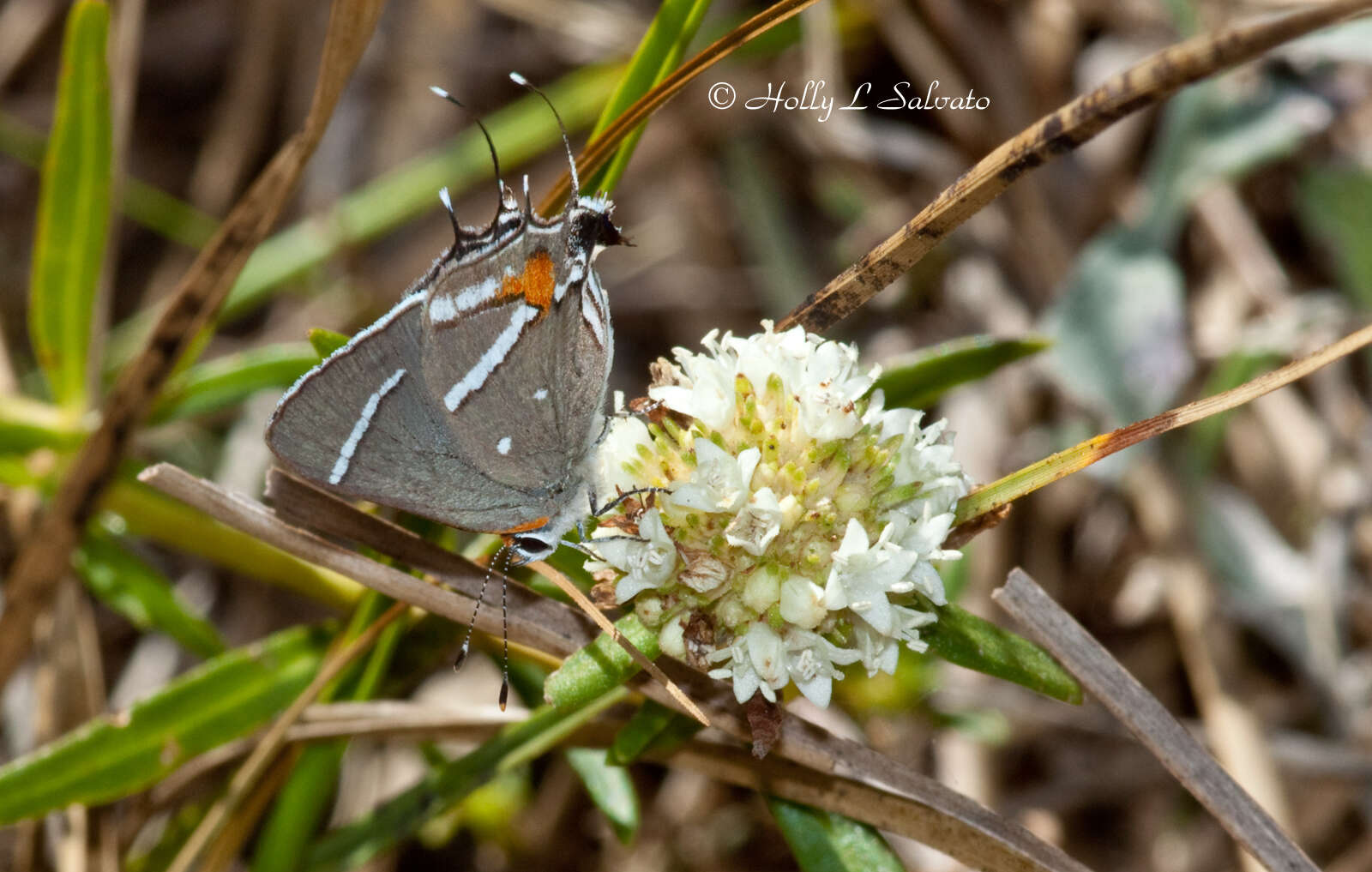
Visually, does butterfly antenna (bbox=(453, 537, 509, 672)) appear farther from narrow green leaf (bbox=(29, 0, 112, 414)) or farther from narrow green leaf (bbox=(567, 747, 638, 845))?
narrow green leaf (bbox=(29, 0, 112, 414))

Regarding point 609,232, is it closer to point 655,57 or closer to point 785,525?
point 655,57

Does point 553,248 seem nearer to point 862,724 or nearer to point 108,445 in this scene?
point 108,445

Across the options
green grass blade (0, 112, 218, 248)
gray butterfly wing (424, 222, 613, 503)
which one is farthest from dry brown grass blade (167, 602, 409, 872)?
green grass blade (0, 112, 218, 248)

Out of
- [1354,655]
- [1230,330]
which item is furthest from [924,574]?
[1230,330]

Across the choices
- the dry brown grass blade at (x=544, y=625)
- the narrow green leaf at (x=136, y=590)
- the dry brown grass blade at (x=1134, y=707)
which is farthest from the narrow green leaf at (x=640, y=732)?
the narrow green leaf at (x=136, y=590)

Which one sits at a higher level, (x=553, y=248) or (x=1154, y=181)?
(x=1154, y=181)

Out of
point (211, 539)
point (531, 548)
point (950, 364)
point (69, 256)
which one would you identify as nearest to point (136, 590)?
point (211, 539)

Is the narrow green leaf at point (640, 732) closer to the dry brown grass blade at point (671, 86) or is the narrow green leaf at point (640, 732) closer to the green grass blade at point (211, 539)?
the dry brown grass blade at point (671, 86)
